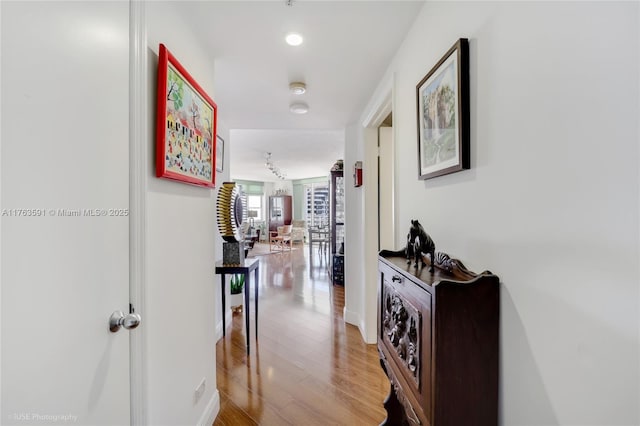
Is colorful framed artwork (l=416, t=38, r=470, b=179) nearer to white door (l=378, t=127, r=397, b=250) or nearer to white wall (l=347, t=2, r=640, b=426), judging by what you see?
white wall (l=347, t=2, r=640, b=426)

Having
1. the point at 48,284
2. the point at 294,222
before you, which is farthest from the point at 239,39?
the point at 294,222

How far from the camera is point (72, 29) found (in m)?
0.76

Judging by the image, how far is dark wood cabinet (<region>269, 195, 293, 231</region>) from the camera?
10.3 meters

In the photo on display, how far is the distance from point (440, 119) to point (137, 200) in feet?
3.95

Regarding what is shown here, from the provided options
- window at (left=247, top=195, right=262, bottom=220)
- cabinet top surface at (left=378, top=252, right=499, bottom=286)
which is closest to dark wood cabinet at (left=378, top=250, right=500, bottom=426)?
cabinet top surface at (left=378, top=252, right=499, bottom=286)

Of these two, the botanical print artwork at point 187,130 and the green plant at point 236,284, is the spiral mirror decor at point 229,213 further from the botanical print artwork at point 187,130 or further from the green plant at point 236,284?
the green plant at point 236,284

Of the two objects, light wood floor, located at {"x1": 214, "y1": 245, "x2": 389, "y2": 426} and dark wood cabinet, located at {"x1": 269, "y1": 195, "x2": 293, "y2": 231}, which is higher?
dark wood cabinet, located at {"x1": 269, "y1": 195, "x2": 293, "y2": 231}

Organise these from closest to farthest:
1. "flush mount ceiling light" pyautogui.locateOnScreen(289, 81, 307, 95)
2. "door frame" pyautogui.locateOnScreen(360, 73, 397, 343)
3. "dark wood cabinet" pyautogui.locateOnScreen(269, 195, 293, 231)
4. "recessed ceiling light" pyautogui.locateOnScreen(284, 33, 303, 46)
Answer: "recessed ceiling light" pyautogui.locateOnScreen(284, 33, 303, 46), "flush mount ceiling light" pyautogui.locateOnScreen(289, 81, 307, 95), "door frame" pyautogui.locateOnScreen(360, 73, 397, 343), "dark wood cabinet" pyautogui.locateOnScreen(269, 195, 293, 231)

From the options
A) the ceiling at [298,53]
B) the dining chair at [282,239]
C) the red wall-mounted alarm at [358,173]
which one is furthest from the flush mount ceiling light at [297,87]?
the dining chair at [282,239]

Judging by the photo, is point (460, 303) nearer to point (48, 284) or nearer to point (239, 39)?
point (48, 284)

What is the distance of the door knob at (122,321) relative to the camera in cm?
91

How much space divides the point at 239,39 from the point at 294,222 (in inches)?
346

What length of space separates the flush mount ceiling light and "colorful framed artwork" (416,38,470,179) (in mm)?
1010

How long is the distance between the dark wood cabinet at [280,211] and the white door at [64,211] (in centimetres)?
934
